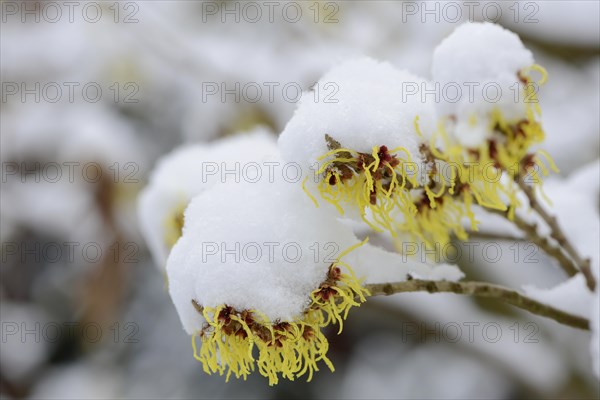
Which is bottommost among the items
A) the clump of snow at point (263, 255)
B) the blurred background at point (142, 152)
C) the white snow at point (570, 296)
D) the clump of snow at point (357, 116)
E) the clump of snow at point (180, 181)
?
the blurred background at point (142, 152)

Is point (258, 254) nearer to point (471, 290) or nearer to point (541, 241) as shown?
point (471, 290)

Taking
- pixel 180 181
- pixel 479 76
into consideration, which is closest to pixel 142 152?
pixel 180 181

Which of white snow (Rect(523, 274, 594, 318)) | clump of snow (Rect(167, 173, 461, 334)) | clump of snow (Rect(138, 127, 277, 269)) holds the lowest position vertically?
white snow (Rect(523, 274, 594, 318))

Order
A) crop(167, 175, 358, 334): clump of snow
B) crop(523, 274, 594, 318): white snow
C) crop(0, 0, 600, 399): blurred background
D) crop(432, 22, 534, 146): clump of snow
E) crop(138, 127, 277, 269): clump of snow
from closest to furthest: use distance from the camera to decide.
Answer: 1. crop(167, 175, 358, 334): clump of snow
2. crop(432, 22, 534, 146): clump of snow
3. crop(523, 274, 594, 318): white snow
4. crop(138, 127, 277, 269): clump of snow
5. crop(0, 0, 600, 399): blurred background

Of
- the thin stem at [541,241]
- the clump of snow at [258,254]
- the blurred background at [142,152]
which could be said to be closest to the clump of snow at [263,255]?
the clump of snow at [258,254]

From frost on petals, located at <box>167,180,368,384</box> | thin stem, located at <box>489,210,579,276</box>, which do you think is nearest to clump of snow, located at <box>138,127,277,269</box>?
frost on petals, located at <box>167,180,368,384</box>

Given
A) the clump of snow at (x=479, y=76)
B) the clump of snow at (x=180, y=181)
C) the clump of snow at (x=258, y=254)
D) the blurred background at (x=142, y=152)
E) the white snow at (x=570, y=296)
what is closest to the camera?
the clump of snow at (x=258, y=254)

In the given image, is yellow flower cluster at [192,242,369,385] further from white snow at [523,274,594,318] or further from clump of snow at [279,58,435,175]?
white snow at [523,274,594,318]

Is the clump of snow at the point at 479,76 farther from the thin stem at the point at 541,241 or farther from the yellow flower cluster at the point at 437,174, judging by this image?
the thin stem at the point at 541,241
